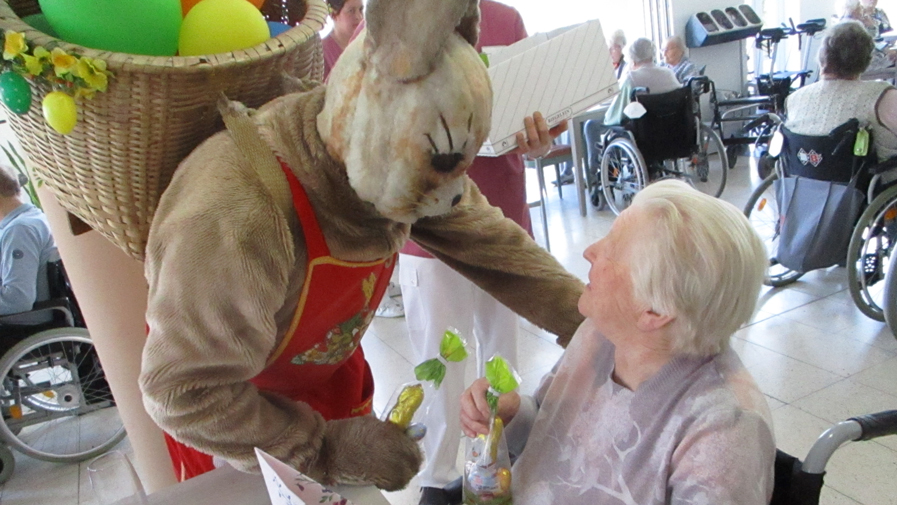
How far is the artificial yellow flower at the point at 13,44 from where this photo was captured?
2.48 feet

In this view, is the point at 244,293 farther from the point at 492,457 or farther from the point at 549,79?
the point at 549,79

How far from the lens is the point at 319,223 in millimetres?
891

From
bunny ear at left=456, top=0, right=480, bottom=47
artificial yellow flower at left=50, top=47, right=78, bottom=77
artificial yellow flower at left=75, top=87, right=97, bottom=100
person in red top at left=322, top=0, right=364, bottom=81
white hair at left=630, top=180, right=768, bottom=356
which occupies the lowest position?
white hair at left=630, top=180, right=768, bottom=356

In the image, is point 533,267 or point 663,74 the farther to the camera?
point 663,74

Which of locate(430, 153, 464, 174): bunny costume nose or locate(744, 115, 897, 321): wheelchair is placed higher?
locate(430, 153, 464, 174): bunny costume nose

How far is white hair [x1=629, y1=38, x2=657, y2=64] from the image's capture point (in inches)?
209

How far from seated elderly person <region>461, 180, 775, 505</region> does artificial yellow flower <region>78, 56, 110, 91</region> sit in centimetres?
72

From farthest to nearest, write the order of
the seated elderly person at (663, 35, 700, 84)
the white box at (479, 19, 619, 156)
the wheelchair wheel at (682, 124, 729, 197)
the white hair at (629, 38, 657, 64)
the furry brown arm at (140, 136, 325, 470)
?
the seated elderly person at (663, 35, 700, 84)
the wheelchair wheel at (682, 124, 729, 197)
the white hair at (629, 38, 657, 64)
the white box at (479, 19, 619, 156)
the furry brown arm at (140, 136, 325, 470)

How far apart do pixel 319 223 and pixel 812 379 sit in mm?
2355

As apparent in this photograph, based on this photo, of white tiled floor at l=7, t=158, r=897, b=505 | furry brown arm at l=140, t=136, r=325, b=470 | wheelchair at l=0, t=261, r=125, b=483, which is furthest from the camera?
wheelchair at l=0, t=261, r=125, b=483

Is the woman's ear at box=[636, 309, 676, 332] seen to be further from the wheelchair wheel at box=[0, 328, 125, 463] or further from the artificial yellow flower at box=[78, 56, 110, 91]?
the wheelchair wheel at box=[0, 328, 125, 463]

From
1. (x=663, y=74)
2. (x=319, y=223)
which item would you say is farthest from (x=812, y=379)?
(x=663, y=74)

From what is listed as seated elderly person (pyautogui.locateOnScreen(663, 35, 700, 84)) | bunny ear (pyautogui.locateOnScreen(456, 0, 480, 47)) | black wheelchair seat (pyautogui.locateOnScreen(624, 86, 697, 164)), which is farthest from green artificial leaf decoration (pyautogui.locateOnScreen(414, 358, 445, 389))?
seated elderly person (pyautogui.locateOnScreen(663, 35, 700, 84))

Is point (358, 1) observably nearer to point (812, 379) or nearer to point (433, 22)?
point (433, 22)
